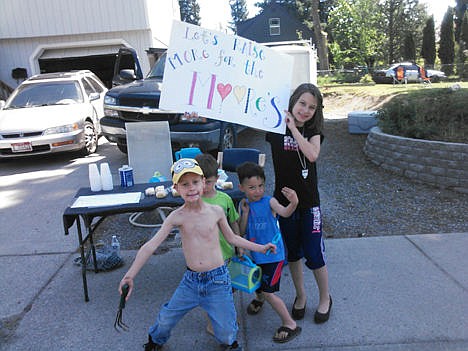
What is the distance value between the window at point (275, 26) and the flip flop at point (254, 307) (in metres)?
43.8

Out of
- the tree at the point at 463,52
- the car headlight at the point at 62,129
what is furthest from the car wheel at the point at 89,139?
the tree at the point at 463,52

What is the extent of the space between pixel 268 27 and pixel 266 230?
44092 mm

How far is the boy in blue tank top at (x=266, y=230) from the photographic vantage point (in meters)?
2.90

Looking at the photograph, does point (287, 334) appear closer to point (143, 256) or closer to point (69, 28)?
point (143, 256)

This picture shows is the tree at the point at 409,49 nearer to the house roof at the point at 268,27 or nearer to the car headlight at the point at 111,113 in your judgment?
the house roof at the point at 268,27

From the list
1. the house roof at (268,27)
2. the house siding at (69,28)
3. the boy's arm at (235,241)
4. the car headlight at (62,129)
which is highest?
the house roof at (268,27)

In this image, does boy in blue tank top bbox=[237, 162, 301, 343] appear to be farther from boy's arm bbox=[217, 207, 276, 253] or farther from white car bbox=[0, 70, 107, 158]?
white car bbox=[0, 70, 107, 158]

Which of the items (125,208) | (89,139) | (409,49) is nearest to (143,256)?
(125,208)

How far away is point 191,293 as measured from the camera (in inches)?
105

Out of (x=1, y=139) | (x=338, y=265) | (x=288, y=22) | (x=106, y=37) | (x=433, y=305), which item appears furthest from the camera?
(x=288, y=22)

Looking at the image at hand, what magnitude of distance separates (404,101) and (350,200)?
2862 mm

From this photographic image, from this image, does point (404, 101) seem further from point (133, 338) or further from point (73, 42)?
point (73, 42)

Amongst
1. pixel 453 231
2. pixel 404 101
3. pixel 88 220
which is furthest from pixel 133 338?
pixel 404 101

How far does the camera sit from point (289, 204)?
9.57 ft
